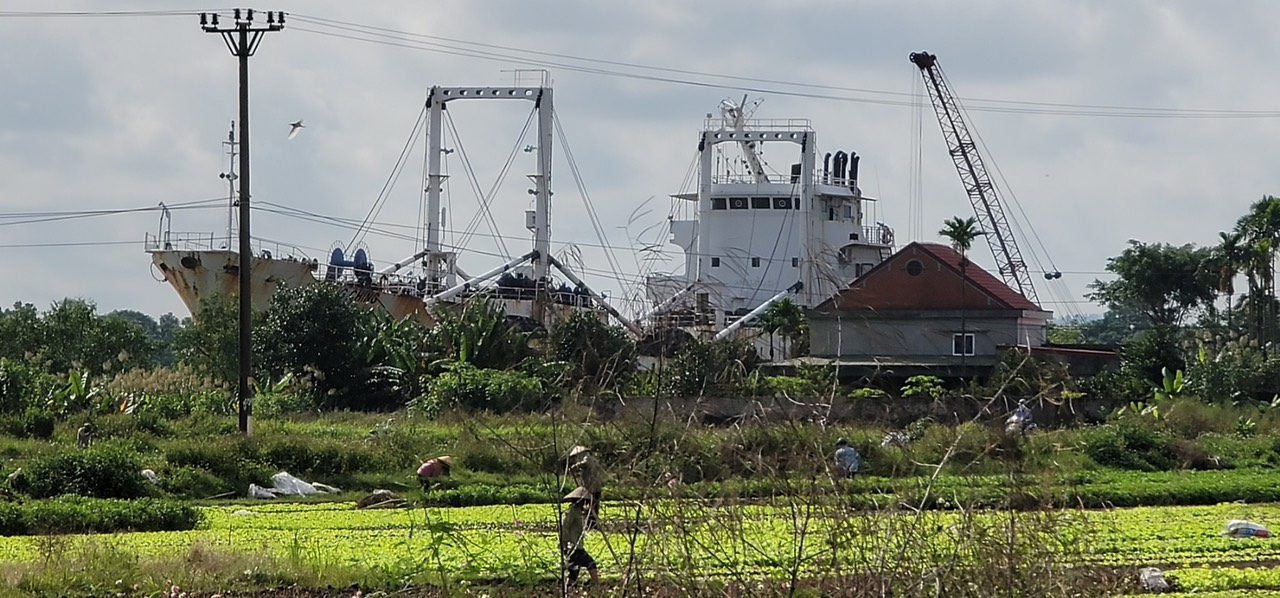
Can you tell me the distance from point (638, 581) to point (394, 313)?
53547mm

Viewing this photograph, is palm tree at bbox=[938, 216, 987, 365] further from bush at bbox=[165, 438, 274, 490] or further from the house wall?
bush at bbox=[165, 438, 274, 490]

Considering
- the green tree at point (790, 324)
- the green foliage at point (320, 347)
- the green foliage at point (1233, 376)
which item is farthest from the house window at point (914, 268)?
the green foliage at point (320, 347)

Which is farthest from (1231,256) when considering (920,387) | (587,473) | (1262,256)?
(587,473)

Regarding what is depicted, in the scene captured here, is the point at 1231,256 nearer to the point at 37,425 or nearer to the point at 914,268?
the point at 914,268

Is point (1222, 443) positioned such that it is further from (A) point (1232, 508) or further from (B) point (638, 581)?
(B) point (638, 581)

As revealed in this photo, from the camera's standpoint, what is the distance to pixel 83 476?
2539cm

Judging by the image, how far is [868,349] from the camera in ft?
181

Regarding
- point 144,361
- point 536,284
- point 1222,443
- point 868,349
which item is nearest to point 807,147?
point 536,284

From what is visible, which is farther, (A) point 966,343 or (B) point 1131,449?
(A) point 966,343

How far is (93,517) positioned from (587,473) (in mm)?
10688

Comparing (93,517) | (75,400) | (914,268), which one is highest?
(914,268)

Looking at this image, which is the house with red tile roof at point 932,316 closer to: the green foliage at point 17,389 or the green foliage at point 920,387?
the green foliage at point 920,387

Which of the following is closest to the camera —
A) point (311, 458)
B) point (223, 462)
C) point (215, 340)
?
point (223, 462)

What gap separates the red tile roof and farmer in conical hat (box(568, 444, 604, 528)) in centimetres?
4422
